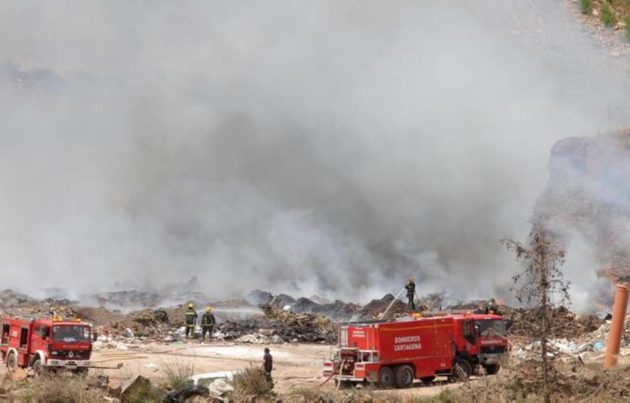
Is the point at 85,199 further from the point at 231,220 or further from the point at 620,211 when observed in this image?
the point at 620,211

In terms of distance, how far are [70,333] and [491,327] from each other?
10602 mm

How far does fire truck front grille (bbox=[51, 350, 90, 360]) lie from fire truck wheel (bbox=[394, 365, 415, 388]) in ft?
25.1

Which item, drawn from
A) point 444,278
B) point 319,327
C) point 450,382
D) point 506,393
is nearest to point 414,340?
point 450,382

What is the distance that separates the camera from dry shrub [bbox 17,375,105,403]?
57.4ft

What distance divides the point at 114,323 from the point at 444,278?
21.0 meters

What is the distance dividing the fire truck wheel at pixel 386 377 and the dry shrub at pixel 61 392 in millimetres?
6236

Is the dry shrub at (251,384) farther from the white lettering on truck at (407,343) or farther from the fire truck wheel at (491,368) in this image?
the fire truck wheel at (491,368)

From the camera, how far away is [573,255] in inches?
1384

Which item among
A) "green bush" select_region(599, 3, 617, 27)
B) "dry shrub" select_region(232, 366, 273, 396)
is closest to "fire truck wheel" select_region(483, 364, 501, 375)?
"dry shrub" select_region(232, 366, 273, 396)

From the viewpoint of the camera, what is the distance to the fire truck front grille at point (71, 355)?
20.9m

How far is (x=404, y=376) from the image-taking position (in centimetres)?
2019

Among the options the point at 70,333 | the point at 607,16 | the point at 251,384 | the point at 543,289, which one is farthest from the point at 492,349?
the point at 607,16

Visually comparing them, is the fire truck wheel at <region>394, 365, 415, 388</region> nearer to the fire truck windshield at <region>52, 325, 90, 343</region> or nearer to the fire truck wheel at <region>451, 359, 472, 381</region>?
the fire truck wheel at <region>451, 359, 472, 381</region>

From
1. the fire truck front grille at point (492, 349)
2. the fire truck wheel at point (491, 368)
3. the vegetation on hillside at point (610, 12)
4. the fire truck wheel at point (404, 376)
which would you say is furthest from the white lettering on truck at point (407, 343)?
the vegetation on hillside at point (610, 12)
